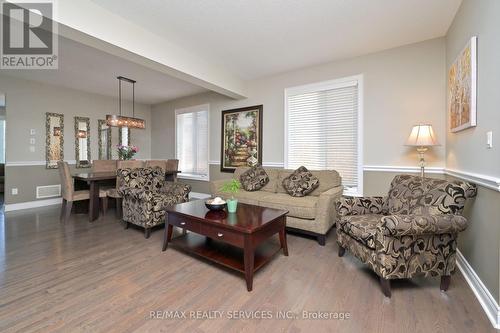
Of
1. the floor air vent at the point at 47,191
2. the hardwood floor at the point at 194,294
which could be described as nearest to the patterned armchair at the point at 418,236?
the hardwood floor at the point at 194,294

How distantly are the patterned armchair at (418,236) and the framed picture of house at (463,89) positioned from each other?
0.69 metres

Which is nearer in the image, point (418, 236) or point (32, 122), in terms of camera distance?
point (418, 236)

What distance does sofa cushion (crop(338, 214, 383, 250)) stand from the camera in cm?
193

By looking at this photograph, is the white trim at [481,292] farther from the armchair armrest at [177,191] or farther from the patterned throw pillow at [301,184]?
the armchair armrest at [177,191]

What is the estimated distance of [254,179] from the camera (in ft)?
12.8

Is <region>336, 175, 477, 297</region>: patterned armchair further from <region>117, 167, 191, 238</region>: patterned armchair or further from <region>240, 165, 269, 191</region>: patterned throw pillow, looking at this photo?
<region>117, 167, 191, 238</region>: patterned armchair

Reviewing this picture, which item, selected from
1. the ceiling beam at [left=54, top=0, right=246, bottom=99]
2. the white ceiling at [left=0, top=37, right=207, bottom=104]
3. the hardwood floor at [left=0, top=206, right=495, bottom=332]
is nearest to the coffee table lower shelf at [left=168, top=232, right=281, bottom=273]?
the hardwood floor at [left=0, top=206, right=495, bottom=332]

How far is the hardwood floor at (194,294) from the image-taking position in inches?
59.5

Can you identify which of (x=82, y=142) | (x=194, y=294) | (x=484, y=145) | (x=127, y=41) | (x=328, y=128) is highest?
(x=127, y=41)

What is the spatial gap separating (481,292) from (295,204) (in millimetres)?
1801

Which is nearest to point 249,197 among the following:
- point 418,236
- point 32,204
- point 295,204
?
point 295,204

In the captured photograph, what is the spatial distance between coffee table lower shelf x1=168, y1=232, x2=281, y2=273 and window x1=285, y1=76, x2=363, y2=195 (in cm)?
175

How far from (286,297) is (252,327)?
42 cm

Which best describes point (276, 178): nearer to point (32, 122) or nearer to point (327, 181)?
point (327, 181)
